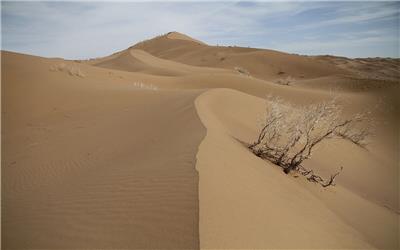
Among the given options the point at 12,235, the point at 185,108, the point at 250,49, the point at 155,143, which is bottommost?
the point at 12,235

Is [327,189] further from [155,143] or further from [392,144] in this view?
[392,144]

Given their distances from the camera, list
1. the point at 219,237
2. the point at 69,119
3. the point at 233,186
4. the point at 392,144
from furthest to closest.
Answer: the point at 392,144
the point at 69,119
the point at 233,186
the point at 219,237

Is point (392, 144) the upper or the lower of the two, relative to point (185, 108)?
lower

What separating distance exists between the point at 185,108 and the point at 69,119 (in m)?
3.11

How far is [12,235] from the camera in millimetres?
3436

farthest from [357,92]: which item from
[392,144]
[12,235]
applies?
[12,235]

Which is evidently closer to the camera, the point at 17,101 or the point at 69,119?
the point at 69,119

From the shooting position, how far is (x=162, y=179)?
12.1 ft

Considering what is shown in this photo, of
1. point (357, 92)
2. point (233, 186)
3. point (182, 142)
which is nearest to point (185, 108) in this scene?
point (182, 142)

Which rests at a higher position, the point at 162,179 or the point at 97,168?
the point at 162,179

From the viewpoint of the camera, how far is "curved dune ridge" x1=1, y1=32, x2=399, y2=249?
119 inches

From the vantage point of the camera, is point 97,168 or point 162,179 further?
point 97,168

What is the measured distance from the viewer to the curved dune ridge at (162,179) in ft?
9.90

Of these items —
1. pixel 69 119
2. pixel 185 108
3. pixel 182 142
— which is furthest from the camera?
pixel 69 119
